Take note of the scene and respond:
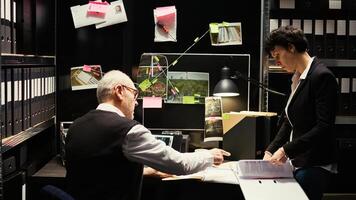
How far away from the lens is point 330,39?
10.3ft

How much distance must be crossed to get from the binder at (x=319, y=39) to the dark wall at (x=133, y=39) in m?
0.41

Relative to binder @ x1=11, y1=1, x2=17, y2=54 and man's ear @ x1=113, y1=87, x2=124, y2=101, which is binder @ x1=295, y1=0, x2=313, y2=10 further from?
binder @ x1=11, y1=1, x2=17, y2=54

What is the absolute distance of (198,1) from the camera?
3408mm

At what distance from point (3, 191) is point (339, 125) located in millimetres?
2216

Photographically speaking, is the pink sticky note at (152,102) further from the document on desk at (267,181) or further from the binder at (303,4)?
the binder at (303,4)

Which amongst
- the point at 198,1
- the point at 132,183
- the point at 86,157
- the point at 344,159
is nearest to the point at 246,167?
the point at 132,183

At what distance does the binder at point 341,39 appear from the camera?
3.15 metres

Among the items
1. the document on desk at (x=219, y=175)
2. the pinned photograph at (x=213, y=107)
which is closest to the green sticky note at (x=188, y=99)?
the pinned photograph at (x=213, y=107)

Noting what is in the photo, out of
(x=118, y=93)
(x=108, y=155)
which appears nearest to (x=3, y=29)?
(x=118, y=93)

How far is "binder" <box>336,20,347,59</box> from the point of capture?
10.3 ft

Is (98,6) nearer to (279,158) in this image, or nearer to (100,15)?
(100,15)

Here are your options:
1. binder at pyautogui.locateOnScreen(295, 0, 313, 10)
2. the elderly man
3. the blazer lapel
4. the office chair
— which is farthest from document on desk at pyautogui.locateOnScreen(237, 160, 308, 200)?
binder at pyautogui.locateOnScreen(295, 0, 313, 10)

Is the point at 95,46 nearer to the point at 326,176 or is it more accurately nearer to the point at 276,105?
the point at 276,105

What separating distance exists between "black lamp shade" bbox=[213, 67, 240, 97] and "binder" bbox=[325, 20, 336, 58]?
24.8 inches
